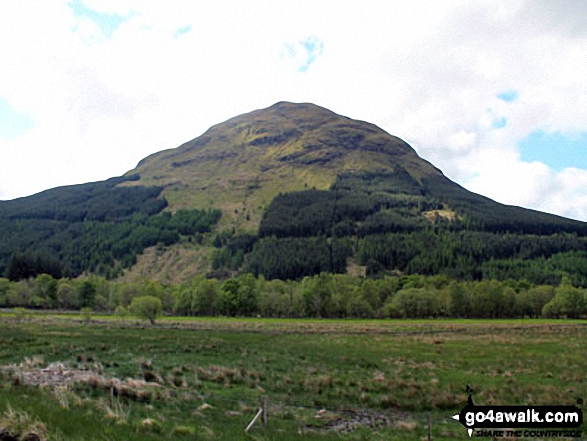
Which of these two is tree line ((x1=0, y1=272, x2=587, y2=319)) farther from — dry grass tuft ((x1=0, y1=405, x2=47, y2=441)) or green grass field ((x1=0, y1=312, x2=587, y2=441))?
dry grass tuft ((x1=0, y1=405, x2=47, y2=441))

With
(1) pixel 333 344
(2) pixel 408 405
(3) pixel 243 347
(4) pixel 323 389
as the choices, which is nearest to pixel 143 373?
(4) pixel 323 389

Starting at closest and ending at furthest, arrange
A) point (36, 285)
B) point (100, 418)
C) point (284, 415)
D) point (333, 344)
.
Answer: point (100, 418) → point (284, 415) → point (333, 344) → point (36, 285)

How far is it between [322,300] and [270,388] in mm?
110002

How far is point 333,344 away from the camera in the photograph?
58625mm

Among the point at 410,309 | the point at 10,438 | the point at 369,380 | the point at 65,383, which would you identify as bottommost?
the point at 410,309

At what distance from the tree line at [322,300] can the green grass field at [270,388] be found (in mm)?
87123

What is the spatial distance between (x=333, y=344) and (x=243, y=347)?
41.7 feet

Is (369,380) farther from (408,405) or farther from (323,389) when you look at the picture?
(408,405)

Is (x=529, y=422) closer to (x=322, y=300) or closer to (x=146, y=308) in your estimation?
(x=146, y=308)

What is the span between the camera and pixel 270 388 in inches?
1124

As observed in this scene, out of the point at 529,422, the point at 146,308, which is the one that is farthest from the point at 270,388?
the point at 146,308

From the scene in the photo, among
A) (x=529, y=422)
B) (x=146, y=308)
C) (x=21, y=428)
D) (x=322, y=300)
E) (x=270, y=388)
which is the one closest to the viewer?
(x=21, y=428)

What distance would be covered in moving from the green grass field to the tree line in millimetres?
87123

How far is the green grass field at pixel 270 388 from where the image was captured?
52.8 feet
